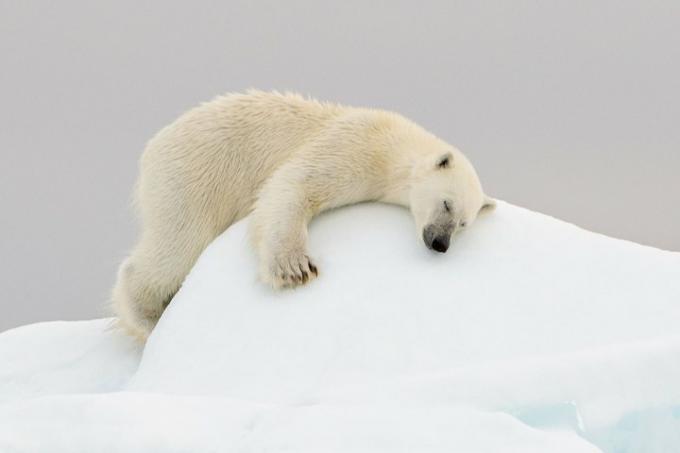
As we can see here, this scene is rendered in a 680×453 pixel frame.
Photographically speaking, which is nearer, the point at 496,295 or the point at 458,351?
the point at 458,351

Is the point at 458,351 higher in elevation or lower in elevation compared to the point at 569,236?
lower

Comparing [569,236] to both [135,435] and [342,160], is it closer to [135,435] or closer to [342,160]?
[342,160]

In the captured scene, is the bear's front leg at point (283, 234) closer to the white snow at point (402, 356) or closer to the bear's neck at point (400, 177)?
the white snow at point (402, 356)

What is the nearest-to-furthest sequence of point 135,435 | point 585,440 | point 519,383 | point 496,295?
point 135,435, point 585,440, point 519,383, point 496,295

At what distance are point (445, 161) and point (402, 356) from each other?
3.71 ft

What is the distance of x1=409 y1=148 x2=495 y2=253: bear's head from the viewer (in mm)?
4773

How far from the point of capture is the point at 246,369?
438 centimetres

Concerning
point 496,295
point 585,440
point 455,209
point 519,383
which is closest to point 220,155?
point 455,209

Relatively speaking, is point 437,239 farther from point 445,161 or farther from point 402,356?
point 402,356

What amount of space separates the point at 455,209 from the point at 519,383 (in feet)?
3.82

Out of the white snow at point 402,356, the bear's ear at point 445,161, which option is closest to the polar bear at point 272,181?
the bear's ear at point 445,161

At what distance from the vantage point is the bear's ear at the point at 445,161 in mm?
4949

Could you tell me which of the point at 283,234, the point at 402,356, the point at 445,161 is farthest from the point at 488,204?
the point at 402,356

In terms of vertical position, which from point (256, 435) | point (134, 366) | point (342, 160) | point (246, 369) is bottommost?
point (134, 366)
